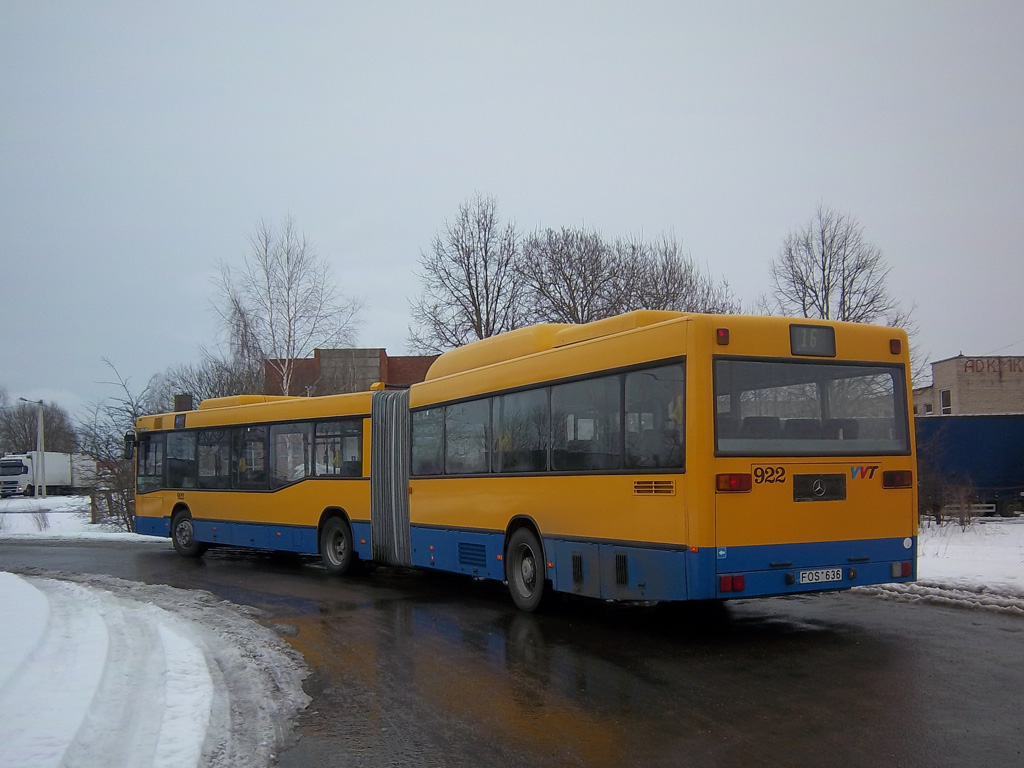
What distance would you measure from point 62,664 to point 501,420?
17.9 ft

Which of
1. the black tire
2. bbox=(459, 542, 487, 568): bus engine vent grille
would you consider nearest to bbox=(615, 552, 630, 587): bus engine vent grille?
bbox=(459, 542, 487, 568): bus engine vent grille

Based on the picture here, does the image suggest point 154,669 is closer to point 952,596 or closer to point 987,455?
point 952,596

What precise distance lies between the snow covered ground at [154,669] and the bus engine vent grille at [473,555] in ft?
8.92

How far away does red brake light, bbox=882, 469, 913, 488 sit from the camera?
8602 mm

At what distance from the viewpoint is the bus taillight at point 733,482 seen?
788 centimetres

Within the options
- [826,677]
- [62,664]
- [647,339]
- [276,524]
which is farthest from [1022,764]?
[276,524]

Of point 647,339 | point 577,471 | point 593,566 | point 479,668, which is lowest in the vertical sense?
point 479,668

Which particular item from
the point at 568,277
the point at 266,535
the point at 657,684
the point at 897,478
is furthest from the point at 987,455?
the point at 657,684

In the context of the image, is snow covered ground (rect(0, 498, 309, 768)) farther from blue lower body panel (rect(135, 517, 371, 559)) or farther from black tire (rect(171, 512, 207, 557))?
black tire (rect(171, 512, 207, 557))

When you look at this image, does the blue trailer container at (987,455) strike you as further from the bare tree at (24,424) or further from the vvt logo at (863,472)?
the bare tree at (24,424)

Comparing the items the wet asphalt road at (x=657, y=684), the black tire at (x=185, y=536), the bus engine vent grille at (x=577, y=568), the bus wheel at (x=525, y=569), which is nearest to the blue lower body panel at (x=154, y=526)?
the black tire at (x=185, y=536)

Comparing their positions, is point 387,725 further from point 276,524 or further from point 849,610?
point 276,524

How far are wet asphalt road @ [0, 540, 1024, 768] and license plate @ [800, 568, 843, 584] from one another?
58 cm

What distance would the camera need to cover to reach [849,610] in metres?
9.97
